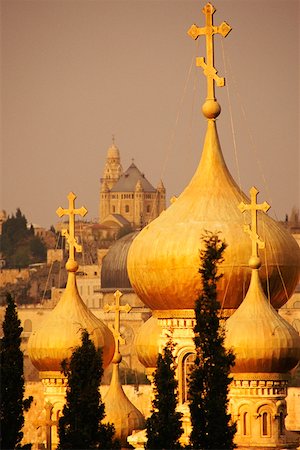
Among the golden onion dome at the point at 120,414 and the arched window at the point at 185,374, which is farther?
the golden onion dome at the point at 120,414

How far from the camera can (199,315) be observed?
136 feet

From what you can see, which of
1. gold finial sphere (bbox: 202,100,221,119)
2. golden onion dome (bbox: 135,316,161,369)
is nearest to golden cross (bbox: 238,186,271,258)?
gold finial sphere (bbox: 202,100,221,119)

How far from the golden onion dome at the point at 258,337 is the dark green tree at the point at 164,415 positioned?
6043 mm

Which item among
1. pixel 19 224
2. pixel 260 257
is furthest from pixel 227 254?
pixel 19 224

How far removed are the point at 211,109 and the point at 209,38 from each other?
44.4 inches

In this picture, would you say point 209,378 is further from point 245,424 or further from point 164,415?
point 245,424

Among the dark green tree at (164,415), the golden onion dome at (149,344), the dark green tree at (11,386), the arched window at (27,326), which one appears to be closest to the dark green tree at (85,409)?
the dark green tree at (164,415)

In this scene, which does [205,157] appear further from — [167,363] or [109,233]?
[109,233]

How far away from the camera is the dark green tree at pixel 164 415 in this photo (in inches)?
1628

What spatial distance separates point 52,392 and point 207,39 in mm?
7333

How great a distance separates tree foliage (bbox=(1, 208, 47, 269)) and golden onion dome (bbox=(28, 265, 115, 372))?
104 m

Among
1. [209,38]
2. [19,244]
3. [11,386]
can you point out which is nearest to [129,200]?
[19,244]

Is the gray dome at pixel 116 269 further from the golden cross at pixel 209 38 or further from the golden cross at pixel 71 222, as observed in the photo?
the golden cross at pixel 209 38

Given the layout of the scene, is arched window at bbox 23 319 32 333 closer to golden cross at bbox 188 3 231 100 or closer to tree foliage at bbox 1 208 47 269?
tree foliage at bbox 1 208 47 269
